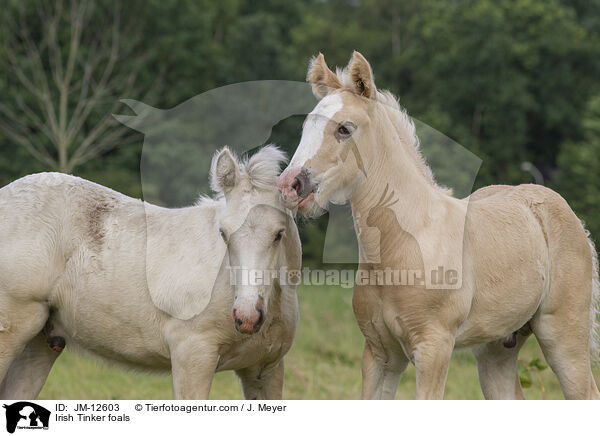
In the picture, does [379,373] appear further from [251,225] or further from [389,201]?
[251,225]

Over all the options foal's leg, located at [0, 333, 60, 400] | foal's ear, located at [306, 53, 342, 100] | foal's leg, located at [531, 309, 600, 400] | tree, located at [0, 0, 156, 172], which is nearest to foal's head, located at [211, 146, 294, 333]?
foal's ear, located at [306, 53, 342, 100]

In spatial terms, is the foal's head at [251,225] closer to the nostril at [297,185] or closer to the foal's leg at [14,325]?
the nostril at [297,185]

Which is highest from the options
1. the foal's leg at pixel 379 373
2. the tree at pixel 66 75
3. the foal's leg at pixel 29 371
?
the tree at pixel 66 75

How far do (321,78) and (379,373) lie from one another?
1.83 m

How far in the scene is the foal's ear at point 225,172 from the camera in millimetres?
4629

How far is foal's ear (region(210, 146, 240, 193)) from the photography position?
15.2 ft

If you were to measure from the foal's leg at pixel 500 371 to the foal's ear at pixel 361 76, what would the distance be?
2184 millimetres

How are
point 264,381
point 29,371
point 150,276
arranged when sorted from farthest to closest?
point 29,371 < point 264,381 < point 150,276

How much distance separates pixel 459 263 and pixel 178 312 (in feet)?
5.60

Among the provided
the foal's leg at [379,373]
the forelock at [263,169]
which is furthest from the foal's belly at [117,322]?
the foal's leg at [379,373]

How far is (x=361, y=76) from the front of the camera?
443cm

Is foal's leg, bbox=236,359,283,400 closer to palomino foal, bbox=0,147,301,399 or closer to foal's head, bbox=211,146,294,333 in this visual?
palomino foal, bbox=0,147,301,399

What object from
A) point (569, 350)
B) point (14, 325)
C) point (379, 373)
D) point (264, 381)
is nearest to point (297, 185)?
point (379, 373)

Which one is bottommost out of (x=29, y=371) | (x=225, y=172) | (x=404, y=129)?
(x=29, y=371)
